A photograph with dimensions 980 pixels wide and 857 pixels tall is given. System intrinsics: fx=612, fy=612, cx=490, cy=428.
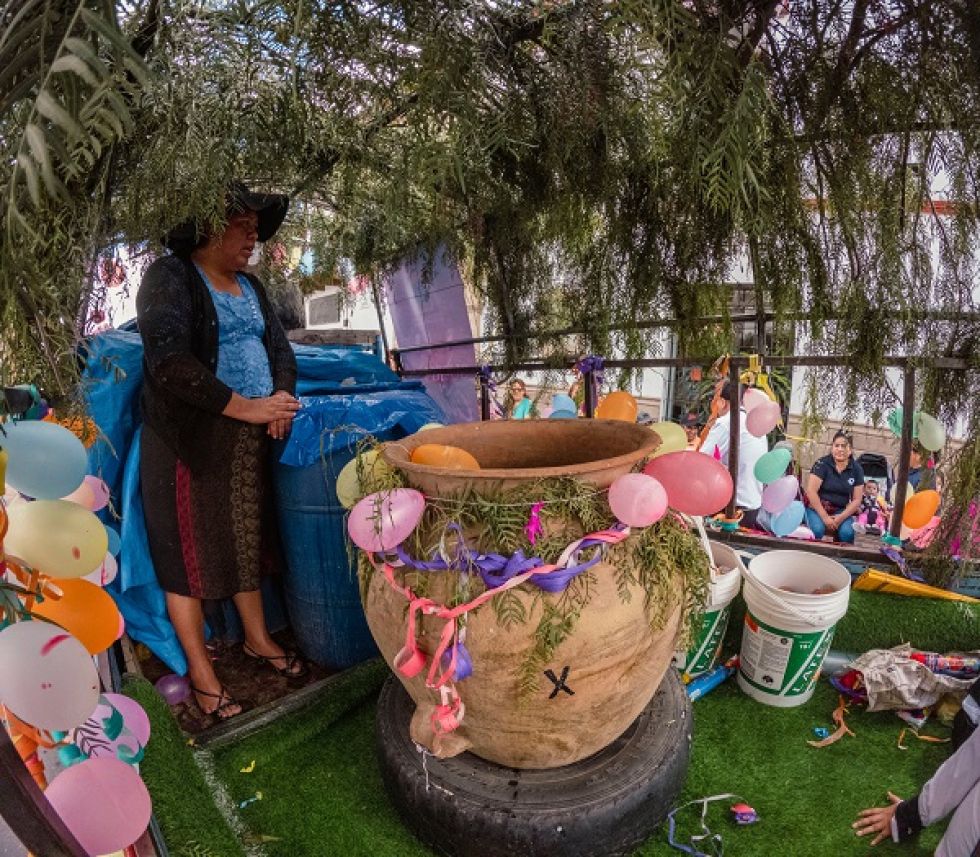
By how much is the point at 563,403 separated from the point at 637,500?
4.89 ft

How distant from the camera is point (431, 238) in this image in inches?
113

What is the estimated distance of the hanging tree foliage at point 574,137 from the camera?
0.81 m

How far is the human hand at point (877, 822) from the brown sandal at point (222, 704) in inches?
78.4

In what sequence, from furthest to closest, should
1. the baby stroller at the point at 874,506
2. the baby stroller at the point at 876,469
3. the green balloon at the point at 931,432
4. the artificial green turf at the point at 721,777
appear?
the baby stroller at the point at 876,469 → the baby stroller at the point at 874,506 → the green balloon at the point at 931,432 → the artificial green turf at the point at 721,777

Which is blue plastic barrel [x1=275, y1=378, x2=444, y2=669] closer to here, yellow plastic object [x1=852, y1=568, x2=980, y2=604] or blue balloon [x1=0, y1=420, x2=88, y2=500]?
blue balloon [x1=0, y1=420, x2=88, y2=500]

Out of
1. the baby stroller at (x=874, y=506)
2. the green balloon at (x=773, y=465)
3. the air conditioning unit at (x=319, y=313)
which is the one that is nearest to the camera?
the green balloon at (x=773, y=465)

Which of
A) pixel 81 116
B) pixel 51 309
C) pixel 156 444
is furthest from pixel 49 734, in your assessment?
pixel 156 444

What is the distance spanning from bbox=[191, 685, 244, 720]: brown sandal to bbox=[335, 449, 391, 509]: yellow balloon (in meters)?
1.06

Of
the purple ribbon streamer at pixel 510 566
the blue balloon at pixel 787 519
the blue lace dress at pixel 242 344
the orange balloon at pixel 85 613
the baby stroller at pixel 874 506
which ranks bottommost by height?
the baby stroller at pixel 874 506

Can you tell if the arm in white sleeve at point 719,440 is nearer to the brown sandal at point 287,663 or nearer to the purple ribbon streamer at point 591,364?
the purple ribbon streamer at point 591,364

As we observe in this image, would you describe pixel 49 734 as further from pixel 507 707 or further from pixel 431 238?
pixel 431 238

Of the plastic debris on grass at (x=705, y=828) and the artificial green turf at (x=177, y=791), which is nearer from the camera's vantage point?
the artificial green turf at (x=177, y=791)

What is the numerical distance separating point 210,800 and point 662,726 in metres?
1.26

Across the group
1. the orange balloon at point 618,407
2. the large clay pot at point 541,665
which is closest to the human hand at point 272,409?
the large clay pot at point 541,665
